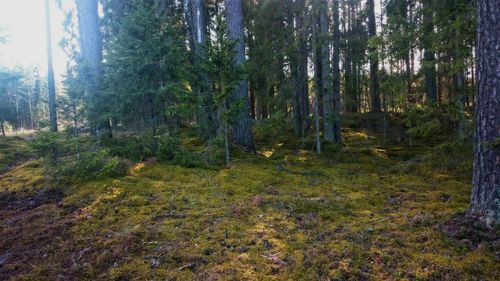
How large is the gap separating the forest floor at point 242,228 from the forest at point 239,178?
0.03 m

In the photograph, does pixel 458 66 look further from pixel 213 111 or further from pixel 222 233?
pixel 222 233

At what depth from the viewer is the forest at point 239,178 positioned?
3453mm

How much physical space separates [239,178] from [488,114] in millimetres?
4381

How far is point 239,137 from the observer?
32.3ft

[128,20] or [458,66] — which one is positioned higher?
[128,20]

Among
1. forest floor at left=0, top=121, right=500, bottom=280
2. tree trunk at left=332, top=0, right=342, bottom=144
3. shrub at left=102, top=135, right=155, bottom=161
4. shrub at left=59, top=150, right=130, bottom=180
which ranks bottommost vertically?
forest floor at left=0, top=121, right=500, bottom=280

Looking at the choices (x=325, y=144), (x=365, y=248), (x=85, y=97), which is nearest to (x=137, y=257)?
(x=365, y=248)

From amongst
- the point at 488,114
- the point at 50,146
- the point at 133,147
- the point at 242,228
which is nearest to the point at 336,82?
the point at 133,147

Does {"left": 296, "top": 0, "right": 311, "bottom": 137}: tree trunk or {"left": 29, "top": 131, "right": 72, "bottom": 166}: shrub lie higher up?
{"left": 296, "top": 0, "right": 311, "bottom": 137}: tree trunk

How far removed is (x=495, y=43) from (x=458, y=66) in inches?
160

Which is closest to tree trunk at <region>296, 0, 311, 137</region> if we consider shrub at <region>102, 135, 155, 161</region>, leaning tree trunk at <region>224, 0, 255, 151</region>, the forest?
the forest

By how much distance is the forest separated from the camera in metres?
3.45

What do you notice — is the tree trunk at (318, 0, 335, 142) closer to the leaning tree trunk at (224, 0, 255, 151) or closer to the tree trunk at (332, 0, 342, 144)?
the tree trunk at (332, 0, 342, 144)

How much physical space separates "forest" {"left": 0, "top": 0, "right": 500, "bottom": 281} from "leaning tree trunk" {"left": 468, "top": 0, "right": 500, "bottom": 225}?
14mm
